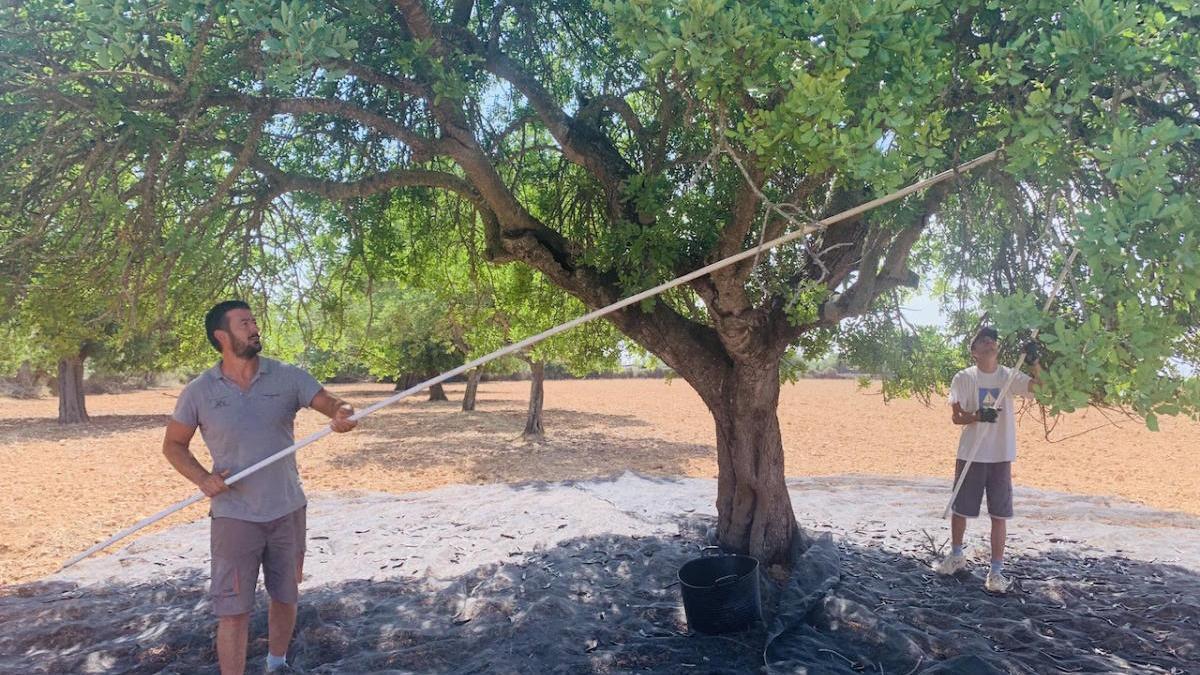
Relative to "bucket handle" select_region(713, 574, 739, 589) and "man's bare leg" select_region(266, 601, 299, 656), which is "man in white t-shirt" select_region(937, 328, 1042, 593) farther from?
"man's bare leg" select_region(266, 601, 299, 656)

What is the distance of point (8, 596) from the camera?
561 centimetres

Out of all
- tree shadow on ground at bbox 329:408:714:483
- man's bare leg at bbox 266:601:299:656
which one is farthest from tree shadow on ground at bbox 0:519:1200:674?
tree shadow on ground at bbox 329:408:714:483

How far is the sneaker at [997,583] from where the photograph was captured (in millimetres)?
5188

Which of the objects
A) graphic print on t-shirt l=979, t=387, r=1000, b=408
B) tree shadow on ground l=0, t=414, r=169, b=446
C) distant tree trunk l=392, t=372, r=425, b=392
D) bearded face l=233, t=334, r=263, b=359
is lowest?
tree shadow on ground l=0, t=414, r=169, b=446

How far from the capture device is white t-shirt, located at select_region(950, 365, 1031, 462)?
523 cm

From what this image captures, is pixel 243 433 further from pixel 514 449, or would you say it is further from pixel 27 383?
pixel 27 383

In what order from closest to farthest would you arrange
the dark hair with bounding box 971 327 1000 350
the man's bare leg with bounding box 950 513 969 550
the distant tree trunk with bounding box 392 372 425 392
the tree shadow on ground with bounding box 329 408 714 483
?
1. the dark hair with bounding box 971 327 1000 350
2. the man's bare leg with bounding box 950 513 969 550
3. the tree shadow on ground with bounding box 329 408 714 483
4. the distant tree trunk with bounding box 392 372 425 392

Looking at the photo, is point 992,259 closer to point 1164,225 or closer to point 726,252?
point 726,252

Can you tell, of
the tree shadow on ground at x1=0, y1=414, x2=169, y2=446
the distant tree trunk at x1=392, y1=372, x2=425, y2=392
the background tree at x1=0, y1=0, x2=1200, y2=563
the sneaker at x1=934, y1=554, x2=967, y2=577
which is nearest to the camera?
the background tree at x1=0, y1=0, x2=1200, y2=563

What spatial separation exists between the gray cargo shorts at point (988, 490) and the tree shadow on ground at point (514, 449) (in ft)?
23.9

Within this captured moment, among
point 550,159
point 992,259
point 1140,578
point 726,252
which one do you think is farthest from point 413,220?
point 1140,578

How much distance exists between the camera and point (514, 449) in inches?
633

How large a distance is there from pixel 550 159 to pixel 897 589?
16.0 feet

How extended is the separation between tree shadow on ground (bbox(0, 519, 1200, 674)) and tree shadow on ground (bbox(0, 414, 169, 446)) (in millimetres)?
13889
